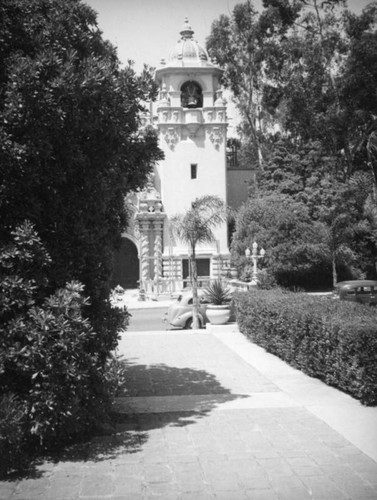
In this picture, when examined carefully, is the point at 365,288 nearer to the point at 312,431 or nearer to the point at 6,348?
the point at 312,431

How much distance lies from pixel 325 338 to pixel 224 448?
324 cm

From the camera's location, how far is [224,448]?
5809 mm

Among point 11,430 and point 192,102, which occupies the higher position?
point 192,102

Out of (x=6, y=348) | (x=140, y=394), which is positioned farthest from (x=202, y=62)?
(x=6, y=348)

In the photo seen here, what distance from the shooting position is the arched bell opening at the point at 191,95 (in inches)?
1449

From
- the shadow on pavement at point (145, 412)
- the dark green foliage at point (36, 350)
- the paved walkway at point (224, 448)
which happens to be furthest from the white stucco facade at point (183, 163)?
the dark green foliage at point (36, 350)

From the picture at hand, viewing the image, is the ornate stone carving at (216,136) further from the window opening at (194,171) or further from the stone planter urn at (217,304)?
the stone planter urn at (217,304)

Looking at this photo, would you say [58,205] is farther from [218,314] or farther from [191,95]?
[191,95]

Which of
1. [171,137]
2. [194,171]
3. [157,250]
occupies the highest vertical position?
[171,137]

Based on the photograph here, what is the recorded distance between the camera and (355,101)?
30.6 meters

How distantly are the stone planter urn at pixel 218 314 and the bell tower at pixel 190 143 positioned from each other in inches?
711

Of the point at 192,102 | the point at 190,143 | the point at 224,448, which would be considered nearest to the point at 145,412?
the point at 224,448

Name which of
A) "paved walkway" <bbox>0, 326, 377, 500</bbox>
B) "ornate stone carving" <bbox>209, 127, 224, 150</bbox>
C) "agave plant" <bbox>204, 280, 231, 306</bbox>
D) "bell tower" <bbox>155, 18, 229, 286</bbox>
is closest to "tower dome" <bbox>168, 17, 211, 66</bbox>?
"bell tower" <bbox>155, 18, 229, 286</bbox>

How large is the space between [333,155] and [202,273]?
12186 mm
